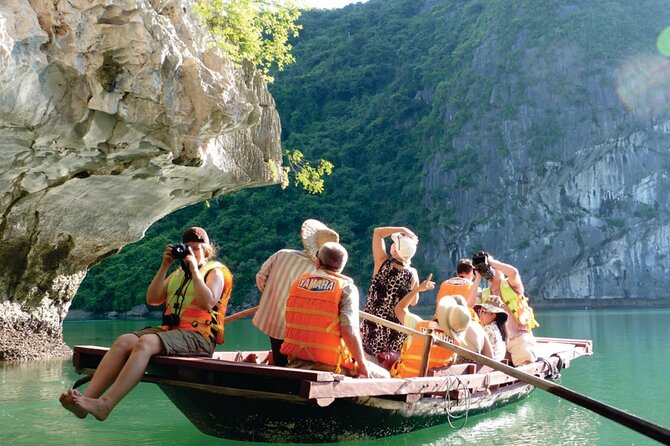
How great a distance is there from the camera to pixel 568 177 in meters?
52.5

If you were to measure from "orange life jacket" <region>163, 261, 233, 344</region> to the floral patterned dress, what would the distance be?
1719 mm

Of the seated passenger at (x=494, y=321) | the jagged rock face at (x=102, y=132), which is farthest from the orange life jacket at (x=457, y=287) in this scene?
the jagged rock face at (x=102, y=132)

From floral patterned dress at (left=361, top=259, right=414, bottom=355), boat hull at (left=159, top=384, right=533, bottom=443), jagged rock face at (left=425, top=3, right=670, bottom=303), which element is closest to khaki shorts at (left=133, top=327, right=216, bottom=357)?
boat hull at (left=159, top=384, right=533, bottom=443)

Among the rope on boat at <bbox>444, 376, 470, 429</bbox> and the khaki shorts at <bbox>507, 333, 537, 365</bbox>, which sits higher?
the khaki shorts at <bbox>507, 333, 537, 365</bbox>

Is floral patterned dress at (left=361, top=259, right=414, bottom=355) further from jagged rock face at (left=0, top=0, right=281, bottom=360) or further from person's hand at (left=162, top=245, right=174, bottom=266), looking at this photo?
jagged rock face at (left=0, top=0, right=281, bottom=360)

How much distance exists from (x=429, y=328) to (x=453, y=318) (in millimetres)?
235

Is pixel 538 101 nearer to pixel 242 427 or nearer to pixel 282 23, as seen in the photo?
pixel 282 23

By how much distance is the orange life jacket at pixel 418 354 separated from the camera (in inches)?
248

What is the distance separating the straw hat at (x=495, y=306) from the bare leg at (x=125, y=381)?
11.7ft

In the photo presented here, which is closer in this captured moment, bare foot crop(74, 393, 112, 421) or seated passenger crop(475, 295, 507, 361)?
bare foot crop(74, 393, 112, 421)

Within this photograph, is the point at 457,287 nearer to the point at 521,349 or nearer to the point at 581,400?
the point at 521,349

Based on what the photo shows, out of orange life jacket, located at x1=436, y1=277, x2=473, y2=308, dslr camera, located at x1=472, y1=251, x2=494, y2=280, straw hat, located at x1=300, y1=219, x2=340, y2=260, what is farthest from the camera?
dslr camera, located at x1=472, y1=251, x2=494, y2=280

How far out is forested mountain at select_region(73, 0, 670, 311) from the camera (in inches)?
1962

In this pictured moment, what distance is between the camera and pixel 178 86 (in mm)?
8453
